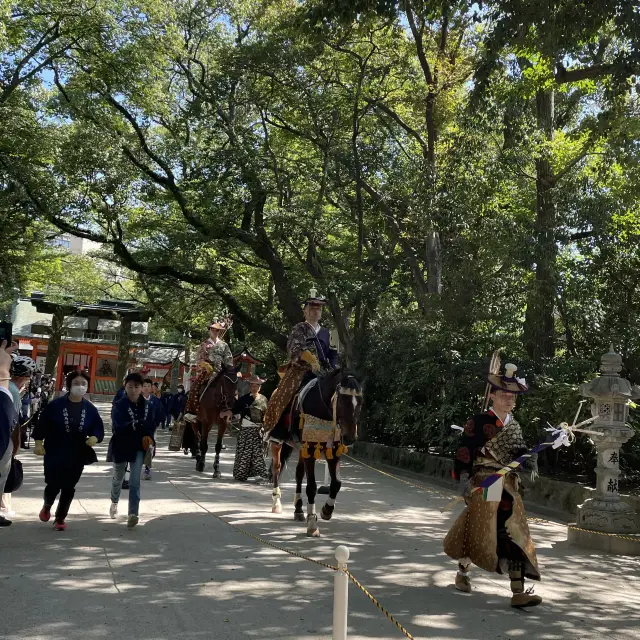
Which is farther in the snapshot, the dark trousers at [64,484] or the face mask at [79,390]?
the face mask at [79,390]

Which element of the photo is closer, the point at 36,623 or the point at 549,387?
the point at 36,623

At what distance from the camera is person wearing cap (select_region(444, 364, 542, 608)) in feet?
21.5

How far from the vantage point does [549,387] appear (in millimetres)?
14406

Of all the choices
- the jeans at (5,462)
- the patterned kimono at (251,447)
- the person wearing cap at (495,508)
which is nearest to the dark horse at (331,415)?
the person wearing cap at (495,508)

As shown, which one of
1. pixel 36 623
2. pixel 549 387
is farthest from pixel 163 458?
pixel 36 623

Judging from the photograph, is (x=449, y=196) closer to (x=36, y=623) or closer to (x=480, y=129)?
(x=480, y=129)

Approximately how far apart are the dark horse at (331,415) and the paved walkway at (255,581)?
27 cm

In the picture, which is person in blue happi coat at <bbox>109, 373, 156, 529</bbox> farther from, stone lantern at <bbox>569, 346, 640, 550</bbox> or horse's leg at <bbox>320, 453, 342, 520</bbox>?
stone lantern at <bbox>569, 346, 640, 550</bbox>

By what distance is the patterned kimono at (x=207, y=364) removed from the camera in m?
15.8

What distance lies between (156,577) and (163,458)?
11851mm

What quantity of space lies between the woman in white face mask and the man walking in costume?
8.55ft

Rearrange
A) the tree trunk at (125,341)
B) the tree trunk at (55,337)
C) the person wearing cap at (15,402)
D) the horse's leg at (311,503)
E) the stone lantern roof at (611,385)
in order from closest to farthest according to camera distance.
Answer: the person wearing cap at (15,402) < the horse's leg at (311,503) < the stone lantern roof at (611,385) < the tree trunk at (55,337) < the tree trunk at (125,341)

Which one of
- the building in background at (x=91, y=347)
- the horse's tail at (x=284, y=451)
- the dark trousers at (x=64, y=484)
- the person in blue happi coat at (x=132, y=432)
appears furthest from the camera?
the building in background at (x=91, y=347)

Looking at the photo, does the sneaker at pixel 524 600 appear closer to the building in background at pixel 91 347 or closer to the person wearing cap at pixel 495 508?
the person wearing cap at pixel 495 508
